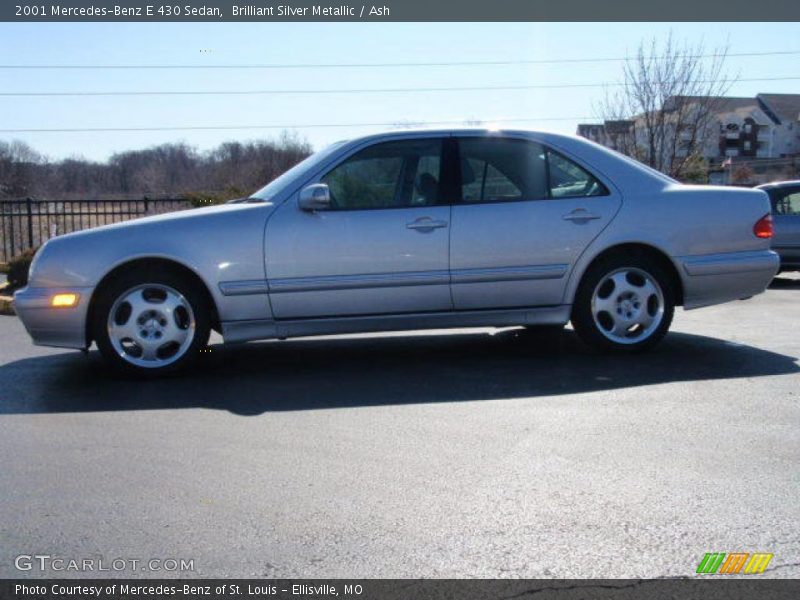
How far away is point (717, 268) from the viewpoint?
6727 mm

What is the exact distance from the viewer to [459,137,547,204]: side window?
259 inches

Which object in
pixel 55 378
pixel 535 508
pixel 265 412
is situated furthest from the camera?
pixel 55 378

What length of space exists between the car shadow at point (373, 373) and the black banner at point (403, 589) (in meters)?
2.28

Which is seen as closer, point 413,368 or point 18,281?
point 413,368

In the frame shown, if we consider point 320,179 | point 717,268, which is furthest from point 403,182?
point 717,268

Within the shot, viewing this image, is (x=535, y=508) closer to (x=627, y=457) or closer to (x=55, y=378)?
(x=627, y=457)

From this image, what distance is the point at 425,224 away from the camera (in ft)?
21.0

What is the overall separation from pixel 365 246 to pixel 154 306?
1447 mm

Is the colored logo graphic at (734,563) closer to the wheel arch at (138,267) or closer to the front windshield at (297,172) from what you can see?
the wheel arch at (138,267)

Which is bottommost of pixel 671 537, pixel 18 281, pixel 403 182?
pixel 671 537

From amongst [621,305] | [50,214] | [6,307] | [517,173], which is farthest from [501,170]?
[50,214]

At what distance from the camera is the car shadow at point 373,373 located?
5.67 m

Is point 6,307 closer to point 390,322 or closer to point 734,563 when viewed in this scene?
point 390,322

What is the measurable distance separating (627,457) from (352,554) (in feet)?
5.30
